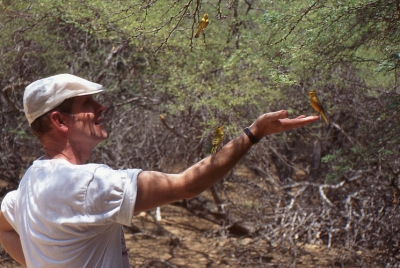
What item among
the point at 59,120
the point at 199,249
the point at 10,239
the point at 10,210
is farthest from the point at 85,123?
the point at 199,249

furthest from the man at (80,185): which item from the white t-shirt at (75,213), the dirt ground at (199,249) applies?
the dirt ground at (199,249)

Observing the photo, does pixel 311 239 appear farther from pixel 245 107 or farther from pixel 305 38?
pixel 305 38

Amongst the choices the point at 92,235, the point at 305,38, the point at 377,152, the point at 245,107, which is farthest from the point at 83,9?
the point at 92,235

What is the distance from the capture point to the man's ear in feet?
5.77

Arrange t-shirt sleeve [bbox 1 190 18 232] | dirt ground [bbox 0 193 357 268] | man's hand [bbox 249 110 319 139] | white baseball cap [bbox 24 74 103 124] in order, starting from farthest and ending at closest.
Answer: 1. dirt ground [bbox 0 193 357 268]
2. t-shirt sleeve [bbox 1 190 18 232]
3. white baseball cap [bbox 24 74 103 124]
4. man's hand [bbox 249 110 319 139]

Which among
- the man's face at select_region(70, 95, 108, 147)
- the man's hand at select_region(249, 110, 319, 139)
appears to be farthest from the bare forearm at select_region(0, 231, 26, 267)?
the man's hand at select_region(249, 110, 319, 139)

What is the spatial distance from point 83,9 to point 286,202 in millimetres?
2560

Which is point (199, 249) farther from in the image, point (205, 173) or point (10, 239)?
point (205, 173)

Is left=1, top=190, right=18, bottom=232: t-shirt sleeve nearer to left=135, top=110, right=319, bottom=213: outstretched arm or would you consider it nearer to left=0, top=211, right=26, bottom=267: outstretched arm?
left=0, top=211, right=26, bottom=267: outstretched arm

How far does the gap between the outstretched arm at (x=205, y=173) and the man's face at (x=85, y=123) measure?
11.1 inches

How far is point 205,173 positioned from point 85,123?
459 mm

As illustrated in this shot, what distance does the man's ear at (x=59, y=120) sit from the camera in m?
1.76

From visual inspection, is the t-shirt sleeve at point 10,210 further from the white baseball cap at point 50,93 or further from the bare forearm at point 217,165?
the bare forearm at point 217,165

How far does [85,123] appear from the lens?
70.5 inches
